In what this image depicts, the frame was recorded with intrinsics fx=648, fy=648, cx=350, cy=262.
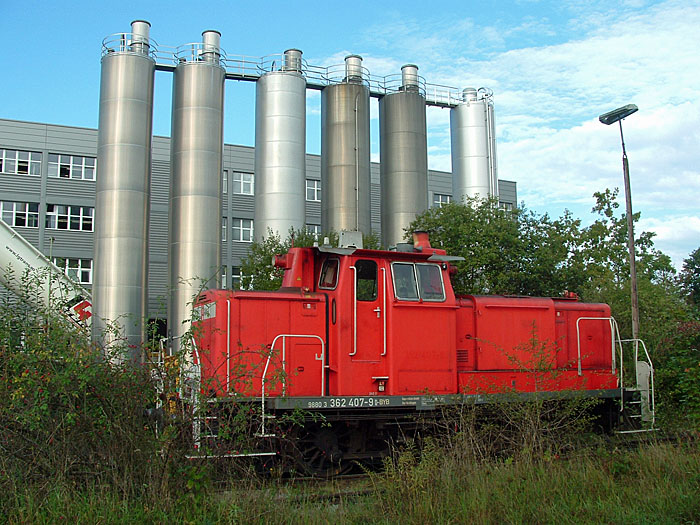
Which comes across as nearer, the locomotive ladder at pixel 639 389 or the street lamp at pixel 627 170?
the locomotive ladder at pixel 639 389

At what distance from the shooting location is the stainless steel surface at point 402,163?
32.8 metres

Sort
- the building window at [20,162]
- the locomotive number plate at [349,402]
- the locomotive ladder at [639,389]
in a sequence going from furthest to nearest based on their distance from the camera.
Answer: the building window at [20,162], the locomotive ladder at [639,389], the locomotive number plate at [349,402]

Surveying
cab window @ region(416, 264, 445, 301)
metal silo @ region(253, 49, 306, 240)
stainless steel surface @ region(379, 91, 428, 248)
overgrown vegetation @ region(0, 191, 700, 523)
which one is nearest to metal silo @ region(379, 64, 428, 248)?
stainless steel surface @ region(379, 91, 428, 248)

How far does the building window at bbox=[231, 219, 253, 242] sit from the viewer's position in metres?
42.0

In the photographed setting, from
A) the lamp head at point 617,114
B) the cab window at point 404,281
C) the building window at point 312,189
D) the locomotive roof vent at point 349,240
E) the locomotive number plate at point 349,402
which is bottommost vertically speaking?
the locomotive number plate at point 349,402

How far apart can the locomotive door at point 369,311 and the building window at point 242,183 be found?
32948 mm

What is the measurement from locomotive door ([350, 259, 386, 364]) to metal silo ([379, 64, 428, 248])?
22369 millimetres

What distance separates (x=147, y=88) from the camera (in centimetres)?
2898

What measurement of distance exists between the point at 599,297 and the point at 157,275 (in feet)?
87.0

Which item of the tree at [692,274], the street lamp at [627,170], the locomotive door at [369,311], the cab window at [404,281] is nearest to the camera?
the locomotive door at [369,311]

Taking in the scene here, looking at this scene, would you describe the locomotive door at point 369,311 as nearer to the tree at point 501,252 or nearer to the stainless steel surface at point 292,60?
the tree at point 501,252

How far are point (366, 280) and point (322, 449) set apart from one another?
2.67 meters

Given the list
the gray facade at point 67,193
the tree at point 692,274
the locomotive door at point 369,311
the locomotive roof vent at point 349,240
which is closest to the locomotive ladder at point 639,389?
the locomotive door at point 369,311

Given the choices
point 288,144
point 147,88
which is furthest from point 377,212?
point 147,88
